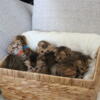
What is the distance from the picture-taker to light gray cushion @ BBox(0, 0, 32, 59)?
0.96 metres

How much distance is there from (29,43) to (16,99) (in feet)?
1.10

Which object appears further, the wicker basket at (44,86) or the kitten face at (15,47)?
the kitten face at (15,47)

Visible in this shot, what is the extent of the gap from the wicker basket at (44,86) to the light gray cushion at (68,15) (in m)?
0.29

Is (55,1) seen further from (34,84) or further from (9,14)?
(34,84)

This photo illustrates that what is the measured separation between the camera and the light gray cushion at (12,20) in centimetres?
96

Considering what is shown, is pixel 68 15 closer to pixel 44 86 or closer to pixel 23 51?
pixel 23 51

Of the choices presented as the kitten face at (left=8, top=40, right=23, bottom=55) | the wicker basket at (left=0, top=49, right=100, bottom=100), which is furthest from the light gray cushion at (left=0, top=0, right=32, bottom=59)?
the wicker basket at (left=0, top=49, right=100, bottom=100)

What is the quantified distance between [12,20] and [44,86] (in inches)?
19.4

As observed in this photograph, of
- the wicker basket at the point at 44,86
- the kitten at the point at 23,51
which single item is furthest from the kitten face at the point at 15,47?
the wicker basket at the point at 44,86

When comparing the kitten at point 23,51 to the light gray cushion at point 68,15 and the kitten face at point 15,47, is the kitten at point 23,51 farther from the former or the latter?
the light gray cushion at point 68,15

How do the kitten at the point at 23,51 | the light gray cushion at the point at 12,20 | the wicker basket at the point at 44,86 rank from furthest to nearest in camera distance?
1. the light gray cushion at the point at 12,20
2. the kitten at the point at 23,51
3. the wicker basket at the point at 44,86

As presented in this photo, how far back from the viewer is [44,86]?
70 cm

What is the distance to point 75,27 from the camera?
979 millimetres

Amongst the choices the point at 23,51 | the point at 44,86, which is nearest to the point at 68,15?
the point at 23,51
